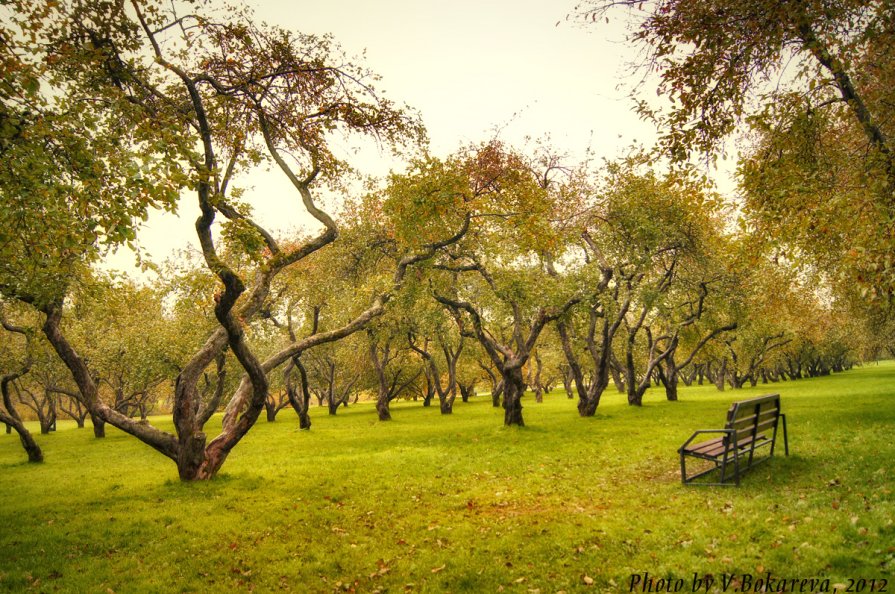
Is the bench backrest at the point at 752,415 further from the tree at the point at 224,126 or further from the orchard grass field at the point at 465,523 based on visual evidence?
the tree at the point at 224,126

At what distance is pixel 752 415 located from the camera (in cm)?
1041

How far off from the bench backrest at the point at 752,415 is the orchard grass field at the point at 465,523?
3.55ft

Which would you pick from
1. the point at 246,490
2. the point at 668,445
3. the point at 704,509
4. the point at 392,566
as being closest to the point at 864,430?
the point at 668,445

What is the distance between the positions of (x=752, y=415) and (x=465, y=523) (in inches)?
267

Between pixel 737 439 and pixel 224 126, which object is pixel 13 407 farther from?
pixel 737 439

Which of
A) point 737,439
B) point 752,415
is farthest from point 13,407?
point 752,415

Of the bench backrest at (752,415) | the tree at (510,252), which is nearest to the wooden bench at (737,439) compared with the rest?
the bench backrest at (752,415)

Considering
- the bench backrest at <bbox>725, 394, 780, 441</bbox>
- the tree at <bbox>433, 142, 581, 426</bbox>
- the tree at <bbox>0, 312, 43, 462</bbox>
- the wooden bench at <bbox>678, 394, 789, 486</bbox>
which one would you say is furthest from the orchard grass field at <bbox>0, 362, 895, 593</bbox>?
the tree at <bbox>433, 142, 581, 426</bbox>

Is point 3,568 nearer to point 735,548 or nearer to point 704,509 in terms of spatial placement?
point 735,548

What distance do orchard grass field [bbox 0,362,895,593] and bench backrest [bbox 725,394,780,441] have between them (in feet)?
3.55

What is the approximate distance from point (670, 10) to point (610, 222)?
16.9 m

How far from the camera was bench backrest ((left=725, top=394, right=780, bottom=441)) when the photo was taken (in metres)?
9.68

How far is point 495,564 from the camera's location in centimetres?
706

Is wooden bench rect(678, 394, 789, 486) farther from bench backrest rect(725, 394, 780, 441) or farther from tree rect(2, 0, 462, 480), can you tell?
tree rect(2, 0, 462, 480)
